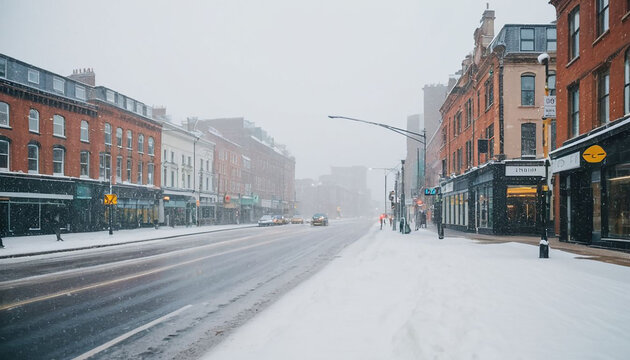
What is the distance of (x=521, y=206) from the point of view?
28.9 m

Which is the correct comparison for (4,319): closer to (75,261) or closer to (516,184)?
(75,261)

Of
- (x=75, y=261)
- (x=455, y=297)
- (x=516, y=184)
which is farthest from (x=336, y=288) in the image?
(x=516, y=184)

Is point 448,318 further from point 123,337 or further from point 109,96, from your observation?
point 109,96

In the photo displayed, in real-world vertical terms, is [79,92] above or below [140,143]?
above

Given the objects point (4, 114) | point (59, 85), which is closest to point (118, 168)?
point (59, 85)

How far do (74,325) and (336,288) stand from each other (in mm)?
4814

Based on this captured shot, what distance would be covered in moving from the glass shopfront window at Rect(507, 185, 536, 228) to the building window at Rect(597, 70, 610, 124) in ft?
38.6

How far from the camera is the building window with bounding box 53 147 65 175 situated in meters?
33.2

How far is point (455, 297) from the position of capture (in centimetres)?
779

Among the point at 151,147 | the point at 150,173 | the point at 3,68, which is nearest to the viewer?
the point at 3,68

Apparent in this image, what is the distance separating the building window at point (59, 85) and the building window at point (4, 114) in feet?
16.5

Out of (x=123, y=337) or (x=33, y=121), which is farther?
(x=33, y=121)

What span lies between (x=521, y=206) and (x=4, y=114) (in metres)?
35.5

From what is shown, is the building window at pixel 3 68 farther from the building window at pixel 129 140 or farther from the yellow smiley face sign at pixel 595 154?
the yellow smiley face sign at pixel 595 154
